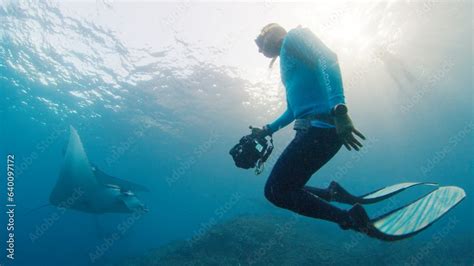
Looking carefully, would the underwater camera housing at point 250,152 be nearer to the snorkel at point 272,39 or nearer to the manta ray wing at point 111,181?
the snorkel at point 272,39

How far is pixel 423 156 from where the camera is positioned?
57.4m

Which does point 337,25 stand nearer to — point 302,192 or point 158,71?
point 158,71

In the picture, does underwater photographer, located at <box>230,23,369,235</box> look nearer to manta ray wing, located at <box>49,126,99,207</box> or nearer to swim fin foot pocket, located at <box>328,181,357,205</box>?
swim fin foot pocket, located at <box>328,181,357,205</box>

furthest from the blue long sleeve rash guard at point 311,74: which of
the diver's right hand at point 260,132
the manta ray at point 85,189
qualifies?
the manta ray at point 85,189

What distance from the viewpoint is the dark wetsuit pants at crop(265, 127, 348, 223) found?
309cm

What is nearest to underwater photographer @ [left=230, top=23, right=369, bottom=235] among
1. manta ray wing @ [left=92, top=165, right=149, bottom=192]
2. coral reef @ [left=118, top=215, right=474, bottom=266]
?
coral reef @ [left=118, top=215, right=474, bottom=266]

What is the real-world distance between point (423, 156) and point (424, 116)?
79.9ft

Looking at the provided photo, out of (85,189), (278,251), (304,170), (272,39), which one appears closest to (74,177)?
(85,189)

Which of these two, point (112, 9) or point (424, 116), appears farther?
point (424, 116)

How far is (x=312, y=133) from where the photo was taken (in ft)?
10.1

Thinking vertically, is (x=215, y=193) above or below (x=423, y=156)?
below

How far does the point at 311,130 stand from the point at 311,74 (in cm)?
65

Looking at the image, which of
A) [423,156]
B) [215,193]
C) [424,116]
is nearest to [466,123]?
[424,116]

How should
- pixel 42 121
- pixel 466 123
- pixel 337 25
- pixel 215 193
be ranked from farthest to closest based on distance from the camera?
pixel 215 193, pixel 466 123, pixel 42 121, pixel 337 25
